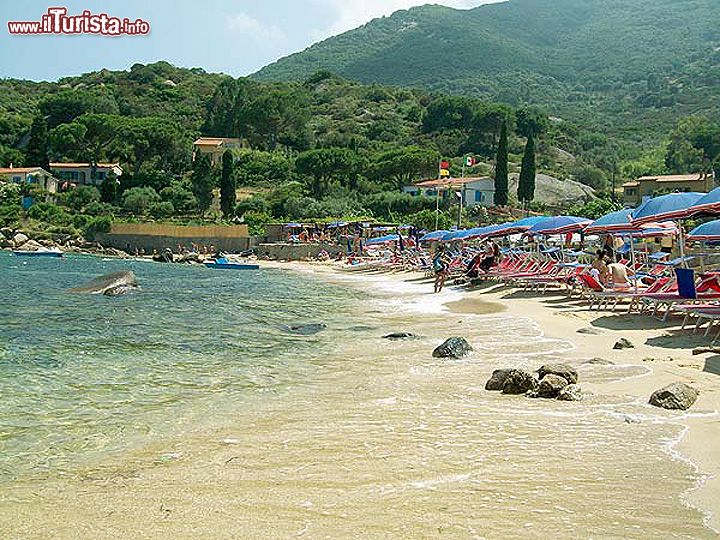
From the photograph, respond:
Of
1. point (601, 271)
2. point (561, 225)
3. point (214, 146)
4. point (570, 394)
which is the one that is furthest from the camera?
point (214, 146)

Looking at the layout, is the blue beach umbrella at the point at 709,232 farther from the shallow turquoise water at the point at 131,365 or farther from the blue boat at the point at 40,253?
the blue boat at the point at 40,253

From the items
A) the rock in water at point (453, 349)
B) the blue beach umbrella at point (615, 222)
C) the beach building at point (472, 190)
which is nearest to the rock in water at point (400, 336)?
the rock in water at point (453, 349)

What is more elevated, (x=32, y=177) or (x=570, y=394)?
(x=32, y=177)

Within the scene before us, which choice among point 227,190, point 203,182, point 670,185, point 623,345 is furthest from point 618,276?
point 670,185

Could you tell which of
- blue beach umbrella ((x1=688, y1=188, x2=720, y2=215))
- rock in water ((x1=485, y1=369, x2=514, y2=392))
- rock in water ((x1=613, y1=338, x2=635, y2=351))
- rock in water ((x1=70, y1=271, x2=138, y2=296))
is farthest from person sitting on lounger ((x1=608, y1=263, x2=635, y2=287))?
rock in water ((x1=70, y1=271, x2=138, y2=296))

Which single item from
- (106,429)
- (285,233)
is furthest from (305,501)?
(285,233)

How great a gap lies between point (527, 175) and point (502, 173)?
6.48 feet

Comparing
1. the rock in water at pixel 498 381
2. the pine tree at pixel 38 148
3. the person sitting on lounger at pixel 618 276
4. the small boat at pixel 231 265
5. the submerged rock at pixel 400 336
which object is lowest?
the small boat at pixel 231 265

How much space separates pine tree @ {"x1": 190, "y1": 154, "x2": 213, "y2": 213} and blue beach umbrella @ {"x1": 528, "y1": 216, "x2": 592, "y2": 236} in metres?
43.1

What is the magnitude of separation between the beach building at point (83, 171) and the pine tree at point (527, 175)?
119 ft

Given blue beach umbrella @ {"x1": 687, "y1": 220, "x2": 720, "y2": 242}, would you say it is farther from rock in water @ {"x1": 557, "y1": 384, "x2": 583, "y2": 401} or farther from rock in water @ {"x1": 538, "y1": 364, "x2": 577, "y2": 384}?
rock in water @ {"x1": 557, "y1": 384, "x2": 583, "y2": 401}

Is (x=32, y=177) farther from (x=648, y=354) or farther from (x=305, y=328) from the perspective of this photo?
(x=648, y=354)

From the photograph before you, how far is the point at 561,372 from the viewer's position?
7184 millimetres

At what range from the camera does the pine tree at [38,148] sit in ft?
239
